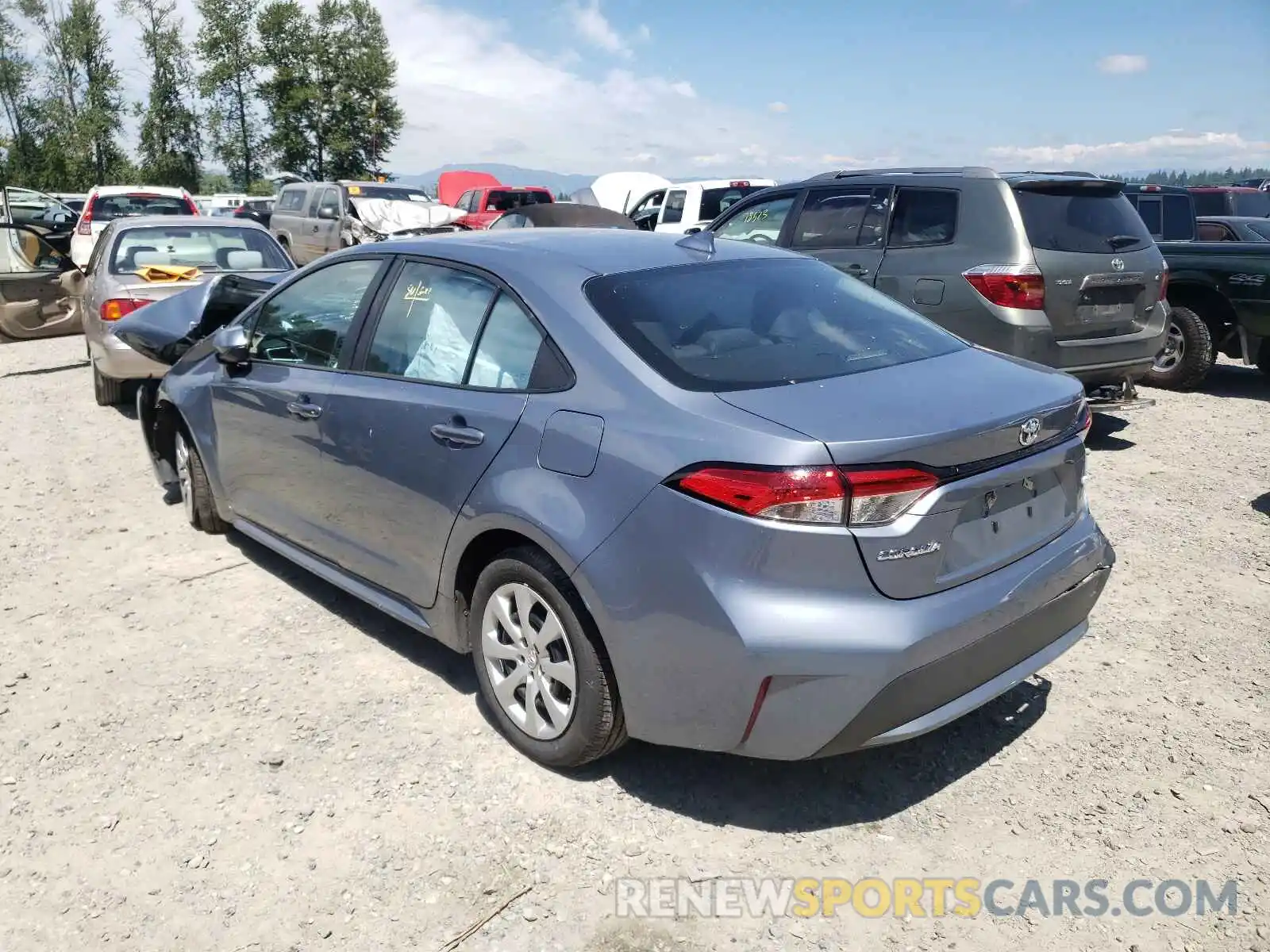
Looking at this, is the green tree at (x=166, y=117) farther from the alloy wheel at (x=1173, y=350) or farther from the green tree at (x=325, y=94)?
the alloy wheel at (x=1173, y=350)

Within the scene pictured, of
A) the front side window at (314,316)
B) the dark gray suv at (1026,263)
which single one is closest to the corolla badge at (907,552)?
the front side window at (314,316)

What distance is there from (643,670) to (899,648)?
2.24 ft

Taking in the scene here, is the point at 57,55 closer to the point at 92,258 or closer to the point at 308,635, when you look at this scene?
the point at 92,258

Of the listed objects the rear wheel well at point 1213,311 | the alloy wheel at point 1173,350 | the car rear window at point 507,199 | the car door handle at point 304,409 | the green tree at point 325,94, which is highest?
the green tree at point 325,94

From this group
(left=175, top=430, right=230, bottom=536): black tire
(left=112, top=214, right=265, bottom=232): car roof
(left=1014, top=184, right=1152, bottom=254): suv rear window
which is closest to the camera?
(left=175, top=430, right=230, bottom=536): black tire

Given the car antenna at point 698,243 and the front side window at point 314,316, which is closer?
the car antenna at point 698,243

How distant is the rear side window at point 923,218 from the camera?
6.57 metres

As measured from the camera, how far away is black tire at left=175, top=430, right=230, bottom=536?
17.1 ft

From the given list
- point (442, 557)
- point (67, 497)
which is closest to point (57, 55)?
point (67, 497)

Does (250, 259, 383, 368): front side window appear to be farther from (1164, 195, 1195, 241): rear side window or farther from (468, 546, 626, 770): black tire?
(1164, 195, 1195, 241): rear side window

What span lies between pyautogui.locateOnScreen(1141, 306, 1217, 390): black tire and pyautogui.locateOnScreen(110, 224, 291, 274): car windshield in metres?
7.95

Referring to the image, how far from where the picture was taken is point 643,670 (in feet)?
8.84

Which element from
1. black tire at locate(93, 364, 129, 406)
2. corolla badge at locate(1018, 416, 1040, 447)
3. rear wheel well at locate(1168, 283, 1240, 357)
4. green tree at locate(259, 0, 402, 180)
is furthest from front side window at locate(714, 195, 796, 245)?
green tree at locate(259, 0, 402, 180)

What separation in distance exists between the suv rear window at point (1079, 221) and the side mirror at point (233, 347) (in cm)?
469
